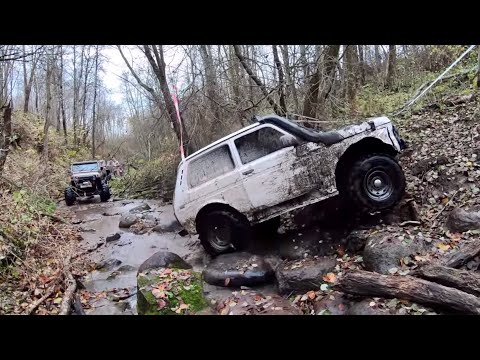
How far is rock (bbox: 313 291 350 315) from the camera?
4.15 m

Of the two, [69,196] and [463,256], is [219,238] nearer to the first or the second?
[463,256]

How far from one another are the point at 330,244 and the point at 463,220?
69.5 inches

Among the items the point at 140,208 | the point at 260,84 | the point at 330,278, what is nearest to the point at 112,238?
the point at 140,208

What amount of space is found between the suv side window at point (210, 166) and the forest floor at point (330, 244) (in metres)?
1.41

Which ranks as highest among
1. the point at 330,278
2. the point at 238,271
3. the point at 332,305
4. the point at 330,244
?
the point at 330,244

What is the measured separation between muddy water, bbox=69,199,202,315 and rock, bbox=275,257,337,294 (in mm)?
1961

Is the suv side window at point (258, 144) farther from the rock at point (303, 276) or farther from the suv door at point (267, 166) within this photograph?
the rock at point (303, 276)

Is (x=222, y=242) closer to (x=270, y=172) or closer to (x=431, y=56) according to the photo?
(x=270, y=172)

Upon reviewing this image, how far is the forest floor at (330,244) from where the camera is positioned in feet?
15.1

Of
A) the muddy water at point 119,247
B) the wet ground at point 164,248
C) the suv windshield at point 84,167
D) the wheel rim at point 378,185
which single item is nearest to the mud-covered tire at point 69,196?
the muddy water at point 119,247

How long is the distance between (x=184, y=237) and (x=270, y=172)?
358 centimetres

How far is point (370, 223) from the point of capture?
5.61m

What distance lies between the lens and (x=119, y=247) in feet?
26.9
